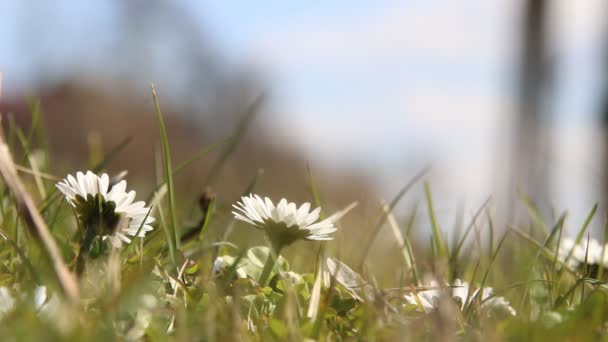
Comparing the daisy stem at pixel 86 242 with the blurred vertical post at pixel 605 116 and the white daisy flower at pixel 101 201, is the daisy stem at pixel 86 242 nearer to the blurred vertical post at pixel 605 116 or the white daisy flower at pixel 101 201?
the white daisy flower at pixel 101 201

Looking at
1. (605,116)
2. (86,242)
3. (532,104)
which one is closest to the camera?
(86,242)

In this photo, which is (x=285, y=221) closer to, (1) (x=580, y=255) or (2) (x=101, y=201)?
(2) (x=101, y=201)

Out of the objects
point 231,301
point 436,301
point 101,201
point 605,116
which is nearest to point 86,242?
point 101,201

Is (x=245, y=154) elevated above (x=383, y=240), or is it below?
below

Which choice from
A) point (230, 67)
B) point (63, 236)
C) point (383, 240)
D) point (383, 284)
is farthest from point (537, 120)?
point (230, 67)

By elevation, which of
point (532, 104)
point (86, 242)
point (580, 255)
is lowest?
point (532, 104)

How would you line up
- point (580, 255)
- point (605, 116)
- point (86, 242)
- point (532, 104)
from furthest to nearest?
1. point (532, 104)
2. point (605, 116)
3. point (580, 255)
4. point (86, 242)

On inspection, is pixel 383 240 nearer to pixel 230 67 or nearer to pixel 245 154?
pixel 245 154

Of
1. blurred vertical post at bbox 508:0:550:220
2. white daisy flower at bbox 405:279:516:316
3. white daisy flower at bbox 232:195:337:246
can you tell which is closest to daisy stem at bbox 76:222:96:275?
white daisy flower at bbox 232:195:337:246

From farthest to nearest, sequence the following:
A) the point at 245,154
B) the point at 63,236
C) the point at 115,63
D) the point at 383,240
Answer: the point at 115,63 → the point at 245,154 → the point at 383,240 → the point at 63,236
